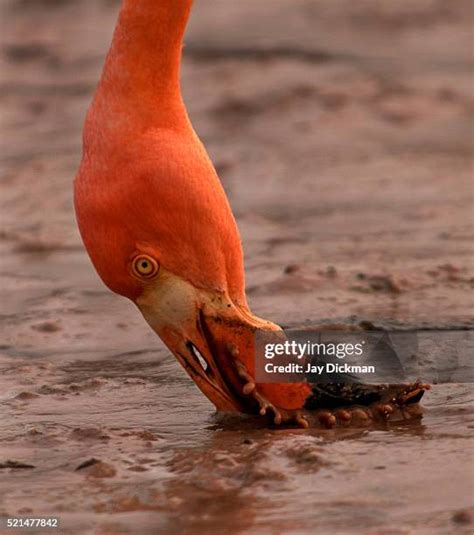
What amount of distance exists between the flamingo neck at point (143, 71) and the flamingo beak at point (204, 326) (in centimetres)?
60

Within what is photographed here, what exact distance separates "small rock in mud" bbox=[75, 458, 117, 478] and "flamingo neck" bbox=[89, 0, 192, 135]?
1.15 m

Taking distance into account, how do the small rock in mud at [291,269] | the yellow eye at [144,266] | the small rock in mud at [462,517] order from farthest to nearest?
the small rock in mud at [291,269] → the yellow eye at [144,266] → the small rock in mud at [462,517]

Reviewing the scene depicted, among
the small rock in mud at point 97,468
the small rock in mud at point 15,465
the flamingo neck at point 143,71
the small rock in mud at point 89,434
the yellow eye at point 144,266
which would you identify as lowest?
the small rock in mud at point 15,465

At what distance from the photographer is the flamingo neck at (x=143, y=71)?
5934mm

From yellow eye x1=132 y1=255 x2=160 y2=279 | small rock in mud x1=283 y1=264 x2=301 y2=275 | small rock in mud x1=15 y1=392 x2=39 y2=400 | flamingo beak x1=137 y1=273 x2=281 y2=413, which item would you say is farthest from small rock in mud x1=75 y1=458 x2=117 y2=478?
small rock in mud x1=283 y1=264 x2=301 y2=275

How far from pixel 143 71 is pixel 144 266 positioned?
0.75m

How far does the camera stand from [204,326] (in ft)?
19.1

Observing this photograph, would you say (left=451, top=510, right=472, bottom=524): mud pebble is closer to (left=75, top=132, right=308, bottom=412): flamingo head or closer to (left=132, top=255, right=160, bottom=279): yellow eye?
(left=75, top=132, right=308, bottom=412): flamingo head

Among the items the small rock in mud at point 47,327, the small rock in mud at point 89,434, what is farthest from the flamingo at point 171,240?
the small rock in mud at point 47,327

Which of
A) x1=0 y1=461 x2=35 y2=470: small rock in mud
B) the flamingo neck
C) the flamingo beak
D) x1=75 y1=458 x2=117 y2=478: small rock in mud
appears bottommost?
x1=0 y1=461 x2=35 y2=470: small rock in mud

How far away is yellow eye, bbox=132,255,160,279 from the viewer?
5734 millimetres

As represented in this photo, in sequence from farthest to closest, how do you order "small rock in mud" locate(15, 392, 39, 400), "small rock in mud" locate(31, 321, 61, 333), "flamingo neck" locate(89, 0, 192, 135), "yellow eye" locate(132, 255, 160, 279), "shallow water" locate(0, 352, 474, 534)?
"small rock in mud" locate(31, 321, 61, 333) < "small rock in mud" locate(15, 392, 39, 400) < "flamingo neck" locate(89, 0, 192, 135) < "yellow eye" locate(132, 255, 160, 279) < "shallow water" locate(0, 352, 474, 534)

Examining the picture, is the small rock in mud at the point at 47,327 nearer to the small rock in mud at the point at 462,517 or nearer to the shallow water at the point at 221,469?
the shallow water at the point at 221,469

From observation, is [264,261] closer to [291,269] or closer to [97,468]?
[291,269]
